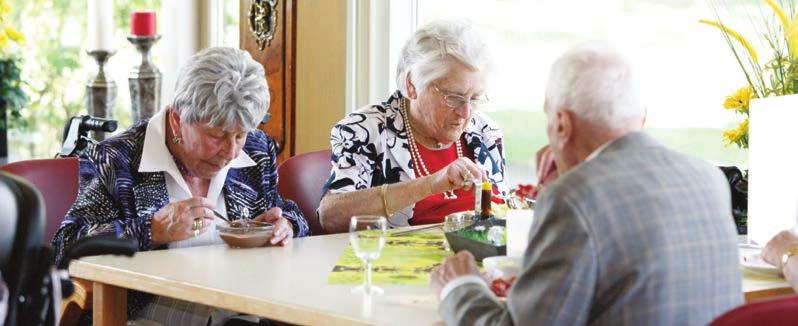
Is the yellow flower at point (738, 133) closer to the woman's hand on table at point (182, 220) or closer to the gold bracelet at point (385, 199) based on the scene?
the gold bracelet at point (385, 199)

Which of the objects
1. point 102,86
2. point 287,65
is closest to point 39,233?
point 287,65

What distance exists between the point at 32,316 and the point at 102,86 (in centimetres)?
346

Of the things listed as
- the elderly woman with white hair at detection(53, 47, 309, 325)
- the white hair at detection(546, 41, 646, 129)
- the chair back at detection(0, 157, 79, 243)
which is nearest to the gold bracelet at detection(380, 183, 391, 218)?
the elderly woman with white hair at detection(53, 47, 309, 325)

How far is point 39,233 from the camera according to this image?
1664 millimetres

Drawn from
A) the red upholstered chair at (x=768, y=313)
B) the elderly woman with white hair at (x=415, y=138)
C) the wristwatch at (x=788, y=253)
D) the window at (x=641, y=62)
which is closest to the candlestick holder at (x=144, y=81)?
the window at (x=641, y=62)

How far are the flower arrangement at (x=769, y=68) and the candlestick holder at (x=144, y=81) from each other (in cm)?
270

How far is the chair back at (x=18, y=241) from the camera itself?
5.37 ft

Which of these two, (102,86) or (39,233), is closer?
(39,233)

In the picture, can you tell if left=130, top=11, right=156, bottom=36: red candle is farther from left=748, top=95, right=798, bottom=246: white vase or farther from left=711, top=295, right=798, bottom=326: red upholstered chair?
left=711, top=295, right=798, bottom=326: red upholstered chair

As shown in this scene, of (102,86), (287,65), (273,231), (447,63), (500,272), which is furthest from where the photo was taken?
(102,86)

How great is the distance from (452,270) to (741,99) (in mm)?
1471

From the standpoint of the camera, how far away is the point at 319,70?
449 cm

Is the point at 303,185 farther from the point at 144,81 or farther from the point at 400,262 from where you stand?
the point at 144,81

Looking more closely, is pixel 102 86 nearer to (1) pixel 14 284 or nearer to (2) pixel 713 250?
(1) pixel 14 284
